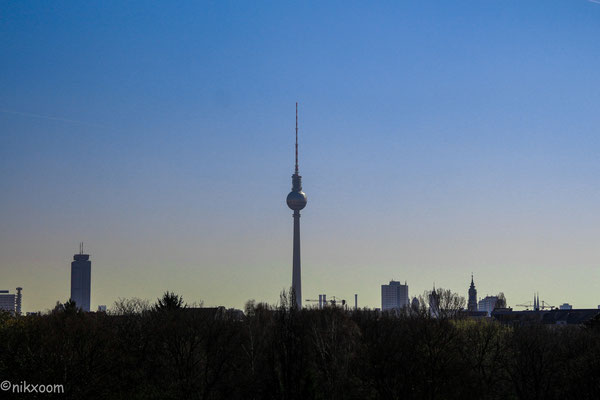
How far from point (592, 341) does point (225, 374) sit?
40.3 m

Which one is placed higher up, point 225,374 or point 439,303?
point 439,303

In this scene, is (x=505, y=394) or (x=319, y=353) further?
(x=319, y=353)

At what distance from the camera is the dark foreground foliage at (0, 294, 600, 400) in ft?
230

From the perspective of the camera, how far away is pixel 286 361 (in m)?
65.4

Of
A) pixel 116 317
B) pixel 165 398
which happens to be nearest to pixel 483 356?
pixel 165 398

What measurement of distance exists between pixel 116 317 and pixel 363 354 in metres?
41.9

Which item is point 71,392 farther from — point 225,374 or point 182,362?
point 225,374

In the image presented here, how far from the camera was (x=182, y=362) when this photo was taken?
83.8 meters

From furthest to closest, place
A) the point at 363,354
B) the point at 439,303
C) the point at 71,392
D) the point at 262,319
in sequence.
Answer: the point at 262,319, the point at 439,303, the point at 363,354, the point at 71,392

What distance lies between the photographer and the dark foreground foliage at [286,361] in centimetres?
7019

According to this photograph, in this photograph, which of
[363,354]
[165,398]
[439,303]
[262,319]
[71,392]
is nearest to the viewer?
[71,392]

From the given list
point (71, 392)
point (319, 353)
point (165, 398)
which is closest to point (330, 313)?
point (319, 353)

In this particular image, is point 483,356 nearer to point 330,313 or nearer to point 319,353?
point 319,353

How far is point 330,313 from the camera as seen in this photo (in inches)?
4958
